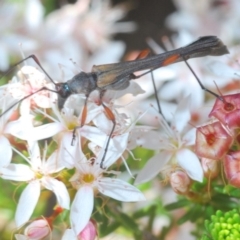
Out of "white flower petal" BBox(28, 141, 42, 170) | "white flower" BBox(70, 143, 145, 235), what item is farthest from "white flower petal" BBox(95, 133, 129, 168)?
"white flower petal" BBox(28, 141, 42, 170)

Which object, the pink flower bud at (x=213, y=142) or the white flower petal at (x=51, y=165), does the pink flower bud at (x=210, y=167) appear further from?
the white flower petal at (x=51, y=165)

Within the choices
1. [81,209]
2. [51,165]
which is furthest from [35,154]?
[81,209]

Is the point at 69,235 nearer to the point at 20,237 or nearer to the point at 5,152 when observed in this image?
the point at 20,237

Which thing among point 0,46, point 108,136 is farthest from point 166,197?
point 0,46

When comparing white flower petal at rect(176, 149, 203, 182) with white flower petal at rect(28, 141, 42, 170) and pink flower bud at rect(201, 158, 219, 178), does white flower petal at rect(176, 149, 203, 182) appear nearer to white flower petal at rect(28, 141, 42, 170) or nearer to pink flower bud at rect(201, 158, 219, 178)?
pink flower bud at rect(201, 158, 219, 178)

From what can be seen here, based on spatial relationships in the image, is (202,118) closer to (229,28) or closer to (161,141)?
(161,141)

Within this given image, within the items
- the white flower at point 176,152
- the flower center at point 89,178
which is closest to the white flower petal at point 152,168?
the white flower at point 176,152
